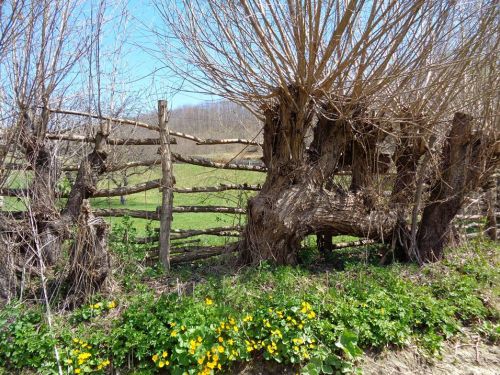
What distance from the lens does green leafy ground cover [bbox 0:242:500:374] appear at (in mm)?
3320

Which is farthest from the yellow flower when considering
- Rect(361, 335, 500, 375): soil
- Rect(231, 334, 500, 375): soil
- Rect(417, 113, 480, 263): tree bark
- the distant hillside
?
Rect(417, 113, 480, 263): tree bark

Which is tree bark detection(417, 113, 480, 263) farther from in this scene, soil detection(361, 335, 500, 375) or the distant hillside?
the distant hillside

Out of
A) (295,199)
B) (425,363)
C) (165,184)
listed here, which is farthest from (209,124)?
(425,363)

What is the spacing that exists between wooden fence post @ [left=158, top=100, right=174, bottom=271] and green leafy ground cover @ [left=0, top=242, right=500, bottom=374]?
0.40 m

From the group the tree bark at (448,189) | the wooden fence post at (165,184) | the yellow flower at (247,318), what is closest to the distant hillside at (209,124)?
the wooden fence post at (165,184)

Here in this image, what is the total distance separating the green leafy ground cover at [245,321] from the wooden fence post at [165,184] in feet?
1.33

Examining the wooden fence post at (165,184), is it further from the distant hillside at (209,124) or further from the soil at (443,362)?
the soil at (443,362)

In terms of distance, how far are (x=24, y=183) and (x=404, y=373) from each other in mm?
4334

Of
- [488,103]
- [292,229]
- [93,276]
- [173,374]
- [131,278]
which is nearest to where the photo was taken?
[173,374]

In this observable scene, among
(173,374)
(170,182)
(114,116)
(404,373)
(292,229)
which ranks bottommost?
(404,373)

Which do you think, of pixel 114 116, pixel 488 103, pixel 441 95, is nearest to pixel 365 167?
pixel 441 95

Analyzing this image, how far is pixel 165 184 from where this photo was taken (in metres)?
5.14

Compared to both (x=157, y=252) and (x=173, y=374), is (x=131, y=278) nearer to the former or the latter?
(x=157, y=252)

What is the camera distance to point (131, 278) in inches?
177
